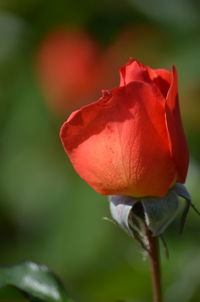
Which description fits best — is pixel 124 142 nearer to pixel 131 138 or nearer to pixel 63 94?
pixel 131 138

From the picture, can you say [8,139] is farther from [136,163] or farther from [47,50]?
[136,163]

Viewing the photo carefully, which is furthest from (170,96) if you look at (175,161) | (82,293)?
(82,293)

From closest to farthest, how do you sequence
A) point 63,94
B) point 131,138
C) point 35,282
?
point 131,138, point 35,282, point 63,94

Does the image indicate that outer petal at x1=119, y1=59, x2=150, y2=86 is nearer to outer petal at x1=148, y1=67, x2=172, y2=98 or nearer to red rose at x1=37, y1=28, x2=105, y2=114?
outer petal at x1=148, y1=67, x2=172, y2=98

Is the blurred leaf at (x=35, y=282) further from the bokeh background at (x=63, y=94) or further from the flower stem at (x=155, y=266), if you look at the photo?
the bokeh background at (x=63, y=94)

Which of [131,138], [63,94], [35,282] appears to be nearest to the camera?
[131,138]

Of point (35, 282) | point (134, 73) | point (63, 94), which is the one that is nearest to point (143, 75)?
point (134, 73)
